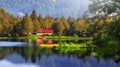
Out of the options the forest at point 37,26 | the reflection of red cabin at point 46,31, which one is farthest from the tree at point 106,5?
the reflection of red cabin at point 46,31

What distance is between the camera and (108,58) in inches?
1521

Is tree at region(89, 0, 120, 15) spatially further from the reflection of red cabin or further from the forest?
the reflection of red cabin

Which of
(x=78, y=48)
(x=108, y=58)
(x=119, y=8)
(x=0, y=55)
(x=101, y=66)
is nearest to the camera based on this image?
(x=119, y=8)

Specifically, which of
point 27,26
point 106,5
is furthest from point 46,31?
point 106,5

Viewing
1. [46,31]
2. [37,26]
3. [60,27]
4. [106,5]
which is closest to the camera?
[106,5]

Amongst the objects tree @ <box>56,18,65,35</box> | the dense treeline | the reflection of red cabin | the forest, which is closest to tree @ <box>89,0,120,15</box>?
the forest

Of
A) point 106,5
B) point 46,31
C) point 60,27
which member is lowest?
point 46,31

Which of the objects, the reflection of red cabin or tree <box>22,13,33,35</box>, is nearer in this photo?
tree <box>22,13,33,35</box>

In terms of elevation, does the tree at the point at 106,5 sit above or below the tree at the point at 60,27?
above

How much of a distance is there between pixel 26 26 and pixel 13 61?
63.7 metres

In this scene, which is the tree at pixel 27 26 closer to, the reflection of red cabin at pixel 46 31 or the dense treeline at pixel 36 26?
the dense treeline at pixel 36 26

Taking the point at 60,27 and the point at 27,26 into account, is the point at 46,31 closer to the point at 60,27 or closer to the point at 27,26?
the point at 60,27

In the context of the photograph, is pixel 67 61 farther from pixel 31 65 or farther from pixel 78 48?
pixel 78 48

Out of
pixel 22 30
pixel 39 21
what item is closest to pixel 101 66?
pixel 22 30
